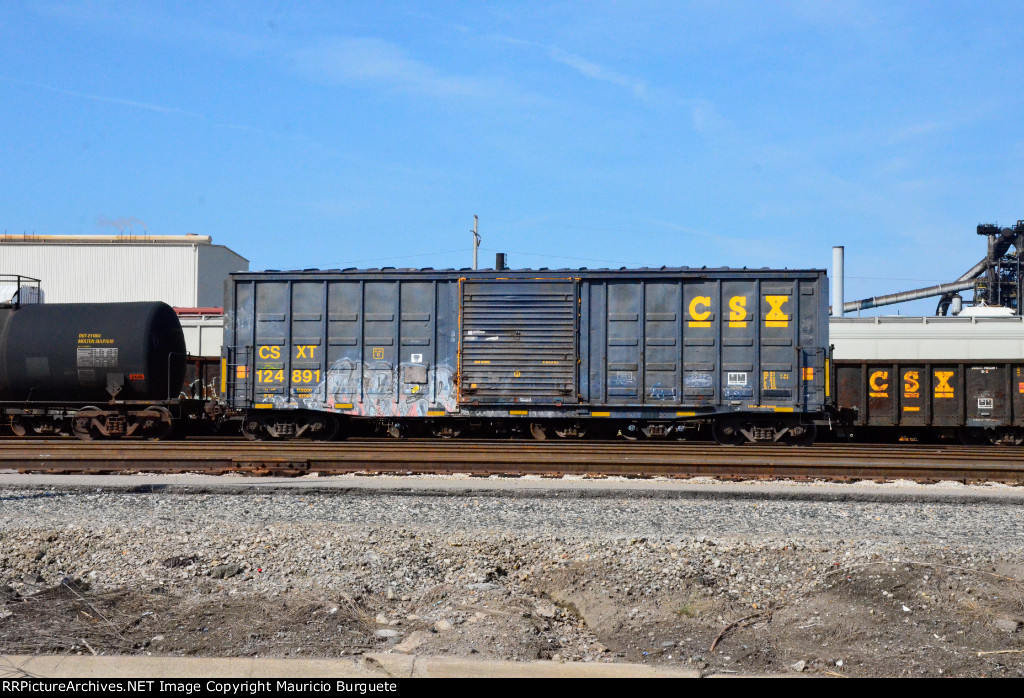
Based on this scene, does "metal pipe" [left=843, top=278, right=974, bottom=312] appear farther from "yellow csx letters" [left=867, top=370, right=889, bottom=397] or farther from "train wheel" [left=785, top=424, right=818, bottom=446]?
"train wheel" [left=785, top=424, right=818, bottom=446]

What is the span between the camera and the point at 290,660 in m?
4.18

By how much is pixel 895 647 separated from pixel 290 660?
3.41m

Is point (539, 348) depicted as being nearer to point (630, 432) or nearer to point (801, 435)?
point (630, 432)

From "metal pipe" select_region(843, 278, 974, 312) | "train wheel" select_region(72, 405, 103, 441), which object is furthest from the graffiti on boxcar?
"metal pipe" select_region(843, 278, 974, 312)

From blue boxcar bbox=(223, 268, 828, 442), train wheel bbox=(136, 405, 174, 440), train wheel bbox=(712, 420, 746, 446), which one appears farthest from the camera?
train wheel bbox=(136, 405, 174, 440)

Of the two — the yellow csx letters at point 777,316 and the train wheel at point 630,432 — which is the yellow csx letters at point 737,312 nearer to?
the yellow csx letters at point 777,316

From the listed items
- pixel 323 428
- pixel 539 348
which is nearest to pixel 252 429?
pixel 323 428

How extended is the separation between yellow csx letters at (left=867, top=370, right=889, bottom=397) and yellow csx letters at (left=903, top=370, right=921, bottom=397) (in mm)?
394

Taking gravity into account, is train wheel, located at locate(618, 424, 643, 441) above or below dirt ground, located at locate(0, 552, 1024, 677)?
above

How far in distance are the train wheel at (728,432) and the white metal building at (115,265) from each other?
3641 cm

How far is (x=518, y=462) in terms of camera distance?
1188 centimetres

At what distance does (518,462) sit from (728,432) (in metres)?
5.71

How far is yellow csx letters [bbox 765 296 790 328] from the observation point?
15562 millimetres
